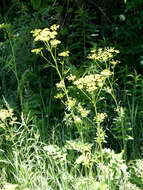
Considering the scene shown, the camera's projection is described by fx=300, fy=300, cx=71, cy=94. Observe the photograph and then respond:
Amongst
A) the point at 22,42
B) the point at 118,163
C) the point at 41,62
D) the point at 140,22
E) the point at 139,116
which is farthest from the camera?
the point at 41,62

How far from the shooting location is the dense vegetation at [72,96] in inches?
97.4

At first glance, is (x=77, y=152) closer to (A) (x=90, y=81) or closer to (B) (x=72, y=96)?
(B) (x=72, y=96)

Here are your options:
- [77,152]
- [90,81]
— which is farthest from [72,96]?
[90,81]

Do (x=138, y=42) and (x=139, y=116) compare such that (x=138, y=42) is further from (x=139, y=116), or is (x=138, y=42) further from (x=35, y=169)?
(x=35, y=169)

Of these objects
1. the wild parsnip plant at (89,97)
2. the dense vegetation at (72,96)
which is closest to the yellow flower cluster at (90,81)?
the wild parsnip plant at (89,97)

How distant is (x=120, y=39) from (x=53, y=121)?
1352 millimetres

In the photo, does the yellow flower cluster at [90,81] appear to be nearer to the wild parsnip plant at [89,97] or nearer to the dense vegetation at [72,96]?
the wild parsnip plant at [89,97]

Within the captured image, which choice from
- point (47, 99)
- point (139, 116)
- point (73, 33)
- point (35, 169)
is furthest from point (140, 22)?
point (35, 169)

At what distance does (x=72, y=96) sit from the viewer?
306 cm

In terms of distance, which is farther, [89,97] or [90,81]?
[89,97]

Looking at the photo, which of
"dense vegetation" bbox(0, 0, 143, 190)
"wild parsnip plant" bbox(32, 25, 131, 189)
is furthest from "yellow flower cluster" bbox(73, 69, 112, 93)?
"dense vegetation" bbox(0, 0, 143, 190)

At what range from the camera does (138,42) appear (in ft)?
11.3

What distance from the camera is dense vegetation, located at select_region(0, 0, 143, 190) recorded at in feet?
8.12

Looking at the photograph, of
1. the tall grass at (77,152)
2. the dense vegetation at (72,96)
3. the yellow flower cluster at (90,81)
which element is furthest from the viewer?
the dense vegetation at (72,96)
